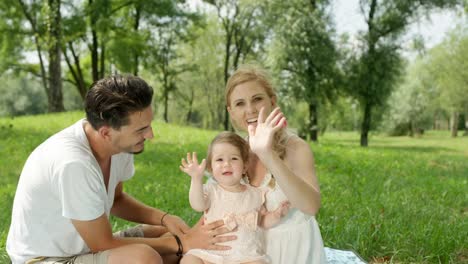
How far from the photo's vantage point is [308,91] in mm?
21875

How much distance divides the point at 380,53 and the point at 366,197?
646 inches

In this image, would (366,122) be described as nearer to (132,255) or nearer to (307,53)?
(307,53)

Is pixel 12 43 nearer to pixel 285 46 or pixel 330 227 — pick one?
pixel 285 46

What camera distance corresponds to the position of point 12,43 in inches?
951

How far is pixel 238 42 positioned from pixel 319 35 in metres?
10.8

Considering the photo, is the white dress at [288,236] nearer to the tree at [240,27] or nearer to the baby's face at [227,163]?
the baby's face at [227,163]

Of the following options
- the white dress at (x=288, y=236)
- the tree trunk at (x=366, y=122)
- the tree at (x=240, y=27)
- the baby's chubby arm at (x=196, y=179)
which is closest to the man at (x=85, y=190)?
the baby's chubby arm at (x=196, y=179)

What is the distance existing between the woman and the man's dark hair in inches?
25.5

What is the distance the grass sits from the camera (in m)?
4.64

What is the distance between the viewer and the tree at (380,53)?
71.9 feet

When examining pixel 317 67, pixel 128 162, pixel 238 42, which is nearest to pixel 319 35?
pixel 317 67

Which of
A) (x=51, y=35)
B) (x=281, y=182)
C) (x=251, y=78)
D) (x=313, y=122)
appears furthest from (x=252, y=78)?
(x=313, y=122)

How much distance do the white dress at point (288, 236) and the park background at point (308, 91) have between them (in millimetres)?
1281

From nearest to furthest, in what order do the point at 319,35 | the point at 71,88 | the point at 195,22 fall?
the point at 319,35, the point at 195,22, the point at 71,88
